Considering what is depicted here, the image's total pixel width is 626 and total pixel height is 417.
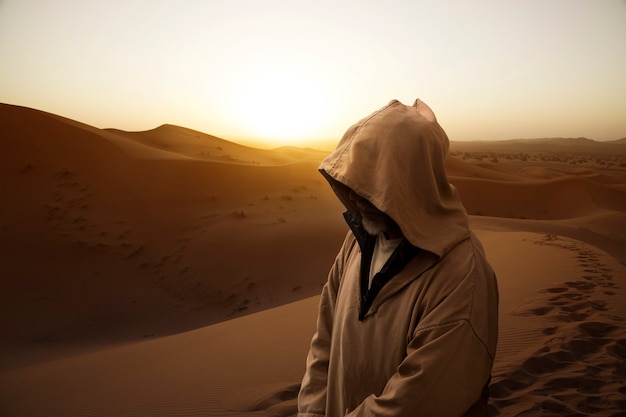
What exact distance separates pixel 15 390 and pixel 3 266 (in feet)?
23.7

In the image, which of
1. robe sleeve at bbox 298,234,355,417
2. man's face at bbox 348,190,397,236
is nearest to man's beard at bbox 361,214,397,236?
man's face at bbox 348,190,397,236

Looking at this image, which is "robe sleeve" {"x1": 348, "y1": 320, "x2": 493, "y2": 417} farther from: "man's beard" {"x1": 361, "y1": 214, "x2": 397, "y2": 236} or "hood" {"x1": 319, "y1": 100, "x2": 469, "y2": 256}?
"man's beard" {"x1": 361, "y1": 214, "x2": 397, "y2": 236}

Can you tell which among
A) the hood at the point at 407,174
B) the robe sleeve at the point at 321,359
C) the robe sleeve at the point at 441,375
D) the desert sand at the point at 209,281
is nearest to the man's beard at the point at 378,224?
the hood at the point at 407,174

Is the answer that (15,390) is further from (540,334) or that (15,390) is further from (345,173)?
(540,334)

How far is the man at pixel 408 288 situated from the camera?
1505 mm

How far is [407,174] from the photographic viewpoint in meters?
1.67

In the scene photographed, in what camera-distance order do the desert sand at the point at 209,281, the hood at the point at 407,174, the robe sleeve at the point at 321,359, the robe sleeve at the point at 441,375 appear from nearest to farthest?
the robe sleeve at the point at 441,375 < the hood at the point at 407,174 < the robe sleeve at the point at 321,359 < the desert sand at the point at 209,281

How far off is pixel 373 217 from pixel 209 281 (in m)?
9.53

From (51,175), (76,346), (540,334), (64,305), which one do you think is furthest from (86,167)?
(540,334)

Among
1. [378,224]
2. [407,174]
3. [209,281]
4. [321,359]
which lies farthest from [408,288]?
[209,281]

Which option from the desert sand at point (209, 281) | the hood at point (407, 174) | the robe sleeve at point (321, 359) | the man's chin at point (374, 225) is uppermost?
the hood at point (407, 174)

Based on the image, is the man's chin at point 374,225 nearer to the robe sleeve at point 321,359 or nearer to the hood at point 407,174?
the hood at point 407,174

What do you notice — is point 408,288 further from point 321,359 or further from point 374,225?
point 321,359

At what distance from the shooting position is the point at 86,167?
18016 mm
